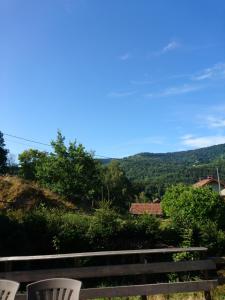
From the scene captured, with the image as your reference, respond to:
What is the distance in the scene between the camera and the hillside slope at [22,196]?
2019 centimetres

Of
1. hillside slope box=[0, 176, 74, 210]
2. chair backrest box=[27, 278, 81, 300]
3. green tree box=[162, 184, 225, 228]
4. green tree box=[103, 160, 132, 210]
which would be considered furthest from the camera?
green tree box=[103, 160, 132, 210]

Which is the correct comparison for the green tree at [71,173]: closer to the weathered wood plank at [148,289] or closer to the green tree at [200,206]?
the green tree at [200,206]

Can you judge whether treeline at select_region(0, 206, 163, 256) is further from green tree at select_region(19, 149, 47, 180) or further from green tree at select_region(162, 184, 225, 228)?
green tree at select_region(19, 149, 47, 180)

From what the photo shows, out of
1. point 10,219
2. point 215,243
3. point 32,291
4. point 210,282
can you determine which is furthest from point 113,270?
point 215,243

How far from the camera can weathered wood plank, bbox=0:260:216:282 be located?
22.0 feet

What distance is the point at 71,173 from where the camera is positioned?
140 ft

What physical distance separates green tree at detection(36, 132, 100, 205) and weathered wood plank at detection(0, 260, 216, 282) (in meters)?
33.4

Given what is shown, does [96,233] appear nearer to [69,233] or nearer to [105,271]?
[69,233]

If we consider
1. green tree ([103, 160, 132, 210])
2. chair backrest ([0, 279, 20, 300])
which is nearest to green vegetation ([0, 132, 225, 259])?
chair backrest ([0, 279, 20, 300])

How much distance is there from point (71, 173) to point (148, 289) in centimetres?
3607

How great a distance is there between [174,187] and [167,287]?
22.7 metres

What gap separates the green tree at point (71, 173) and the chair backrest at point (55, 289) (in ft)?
119

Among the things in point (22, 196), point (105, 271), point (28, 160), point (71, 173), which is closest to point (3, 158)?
point (28, 160)

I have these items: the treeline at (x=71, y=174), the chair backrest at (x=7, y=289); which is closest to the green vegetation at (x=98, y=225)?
the chair backrest at (x=7, y=289)
